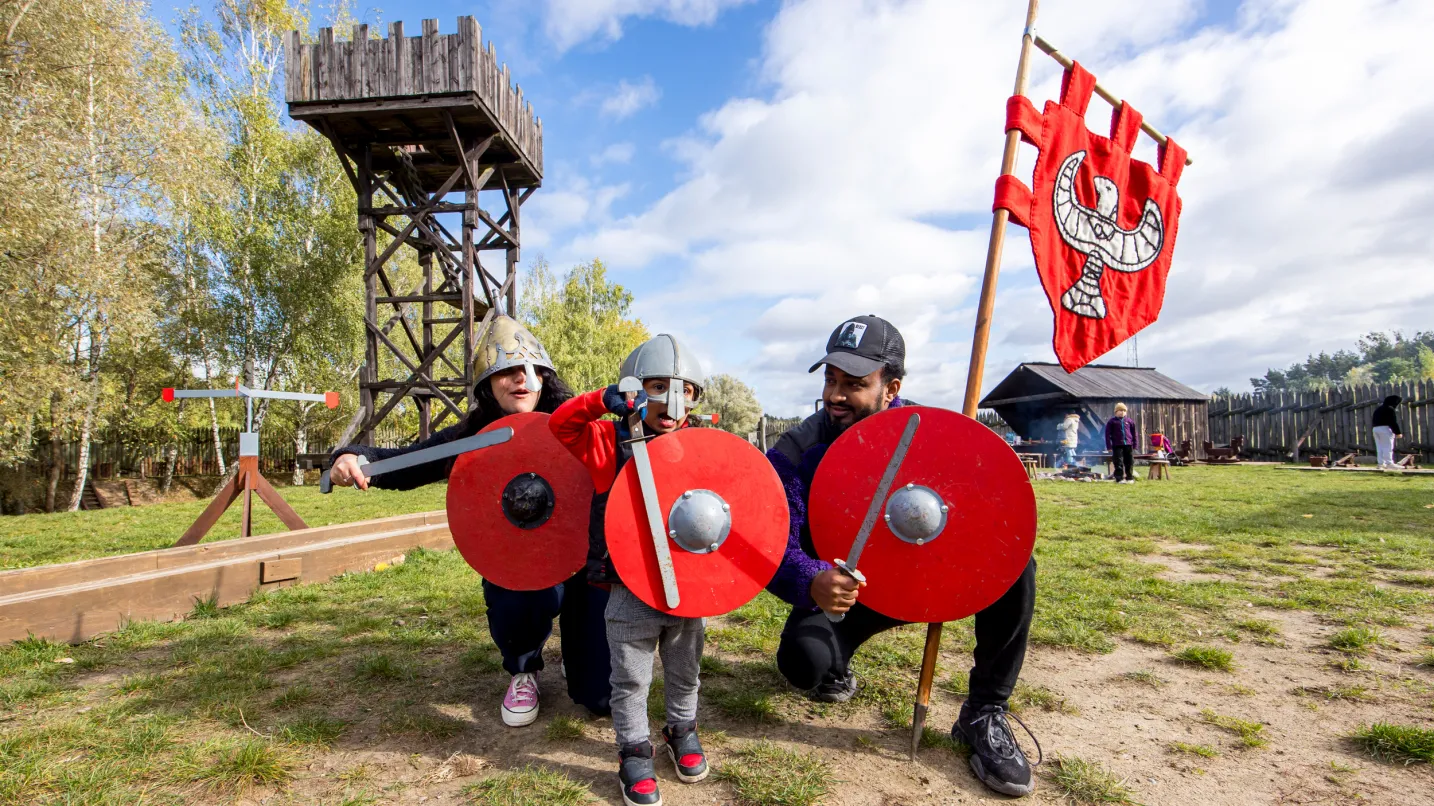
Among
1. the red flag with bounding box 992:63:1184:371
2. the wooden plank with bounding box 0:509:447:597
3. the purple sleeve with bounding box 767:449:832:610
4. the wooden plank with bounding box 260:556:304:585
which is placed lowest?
the wooden plank with bounding box 260:556:304:585

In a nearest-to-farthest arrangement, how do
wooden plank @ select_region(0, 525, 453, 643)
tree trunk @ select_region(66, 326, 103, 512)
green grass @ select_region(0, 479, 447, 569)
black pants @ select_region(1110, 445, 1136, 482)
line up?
wooden plank @ select_region(0, 525, 453, 643), green grass @ select_region(0, 479, 447, 569), black pants @ select_region(1110, 445, 1136, 482), tree trunk @ select_region(66, 326, 103, 512)

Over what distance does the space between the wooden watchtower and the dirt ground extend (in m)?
6.20

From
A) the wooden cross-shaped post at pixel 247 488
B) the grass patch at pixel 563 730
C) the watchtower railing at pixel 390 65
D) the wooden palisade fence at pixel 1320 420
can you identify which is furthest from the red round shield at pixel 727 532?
the wooden palisade fence at pixel 1320 420

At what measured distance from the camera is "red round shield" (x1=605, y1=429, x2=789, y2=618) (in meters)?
2.20

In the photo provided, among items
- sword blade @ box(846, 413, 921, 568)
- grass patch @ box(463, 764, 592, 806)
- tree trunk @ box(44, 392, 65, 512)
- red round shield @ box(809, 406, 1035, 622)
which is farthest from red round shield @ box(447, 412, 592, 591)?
tree trunk @ box(44, 392, 65, 512)

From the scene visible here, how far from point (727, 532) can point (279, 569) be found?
12.7 feet

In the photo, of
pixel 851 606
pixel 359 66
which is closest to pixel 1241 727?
pixel 851 606

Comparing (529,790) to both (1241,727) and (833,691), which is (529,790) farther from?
(1241,727)

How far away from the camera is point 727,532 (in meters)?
2.25

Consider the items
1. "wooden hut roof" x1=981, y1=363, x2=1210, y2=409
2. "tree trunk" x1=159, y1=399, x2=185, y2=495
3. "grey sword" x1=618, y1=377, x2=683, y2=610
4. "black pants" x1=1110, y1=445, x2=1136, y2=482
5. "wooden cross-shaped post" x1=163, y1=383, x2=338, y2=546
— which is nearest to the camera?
"grey sword" x1=618, y1=377, x2=683, y2=610

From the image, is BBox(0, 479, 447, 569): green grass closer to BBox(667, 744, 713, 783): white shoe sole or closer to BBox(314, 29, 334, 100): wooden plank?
BBox(314, 29, 334, 100): wooden plank

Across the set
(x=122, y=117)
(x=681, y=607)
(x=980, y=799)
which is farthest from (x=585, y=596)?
(x=122, y=117)

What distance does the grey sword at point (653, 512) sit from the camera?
2166 mm

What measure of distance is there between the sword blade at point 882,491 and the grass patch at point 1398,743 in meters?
1.89
